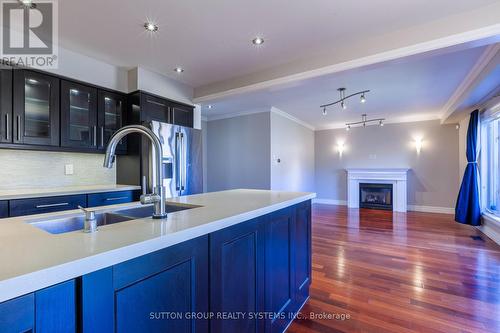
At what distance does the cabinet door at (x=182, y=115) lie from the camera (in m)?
3.62

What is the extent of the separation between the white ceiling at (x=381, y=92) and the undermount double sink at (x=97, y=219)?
2345 mm

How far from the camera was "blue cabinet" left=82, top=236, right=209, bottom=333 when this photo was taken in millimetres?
693

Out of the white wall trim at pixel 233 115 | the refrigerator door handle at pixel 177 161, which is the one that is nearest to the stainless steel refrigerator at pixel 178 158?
the refrigerator door handle at pixel 177 161

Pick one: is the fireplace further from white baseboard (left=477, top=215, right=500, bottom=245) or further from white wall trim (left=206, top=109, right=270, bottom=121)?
white wall trim (left=206, top=109, right=270, bottom=121)

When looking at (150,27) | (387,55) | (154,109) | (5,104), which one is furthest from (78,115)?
(387,55)

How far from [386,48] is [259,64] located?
1.41 meters

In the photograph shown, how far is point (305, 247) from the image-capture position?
207cm

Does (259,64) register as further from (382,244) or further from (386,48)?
(382,244)

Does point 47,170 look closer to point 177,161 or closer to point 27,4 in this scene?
point 177,161

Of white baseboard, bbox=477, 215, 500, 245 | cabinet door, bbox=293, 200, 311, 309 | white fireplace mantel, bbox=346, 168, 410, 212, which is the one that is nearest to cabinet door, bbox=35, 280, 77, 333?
cabinet door, bbox=293, 200, 311, 309

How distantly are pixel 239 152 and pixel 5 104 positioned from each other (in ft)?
12.8

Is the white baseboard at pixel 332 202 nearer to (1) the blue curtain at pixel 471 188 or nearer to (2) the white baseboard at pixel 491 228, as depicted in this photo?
(1) the blue curtain at pixel 471 188

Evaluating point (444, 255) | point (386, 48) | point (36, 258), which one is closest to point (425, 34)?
point (386, 48)

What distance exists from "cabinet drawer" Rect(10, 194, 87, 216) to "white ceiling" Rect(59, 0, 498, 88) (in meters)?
1.65
